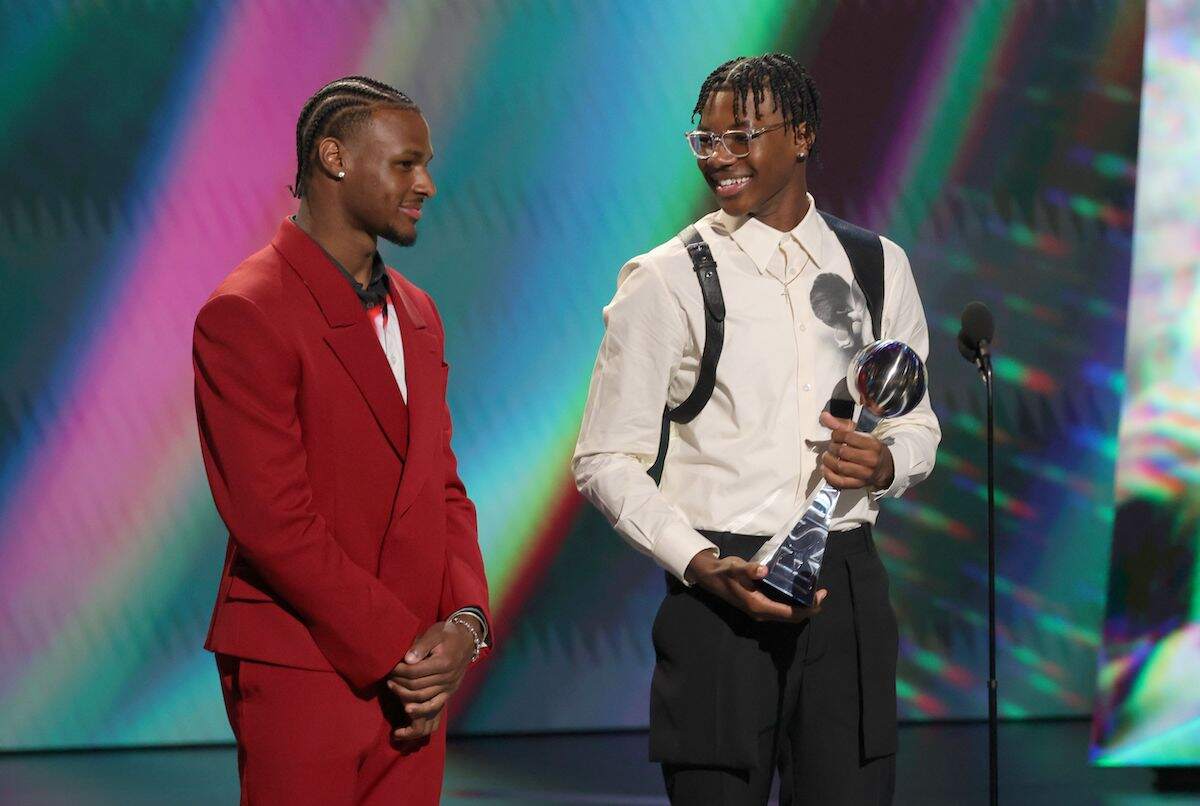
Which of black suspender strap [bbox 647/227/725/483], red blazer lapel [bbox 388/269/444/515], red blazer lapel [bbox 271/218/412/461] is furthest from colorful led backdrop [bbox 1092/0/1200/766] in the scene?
red blazer lapel [bbox 271/218/412/461]

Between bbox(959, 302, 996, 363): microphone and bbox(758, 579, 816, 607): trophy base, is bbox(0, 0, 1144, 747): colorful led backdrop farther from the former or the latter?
bbox(758, 579, 816, 607): trophy base

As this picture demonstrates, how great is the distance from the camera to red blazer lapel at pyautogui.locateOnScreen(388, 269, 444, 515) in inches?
75.7

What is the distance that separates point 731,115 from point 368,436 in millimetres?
757

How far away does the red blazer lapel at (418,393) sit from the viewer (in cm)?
192

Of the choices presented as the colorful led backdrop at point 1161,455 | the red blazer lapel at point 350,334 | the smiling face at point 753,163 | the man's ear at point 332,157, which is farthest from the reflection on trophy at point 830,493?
the colorful led backdrop at point 1161,455

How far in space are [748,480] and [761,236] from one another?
375 millimetres

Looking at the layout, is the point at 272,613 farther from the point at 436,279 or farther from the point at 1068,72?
the point at 1068,72

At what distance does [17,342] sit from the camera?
4539 millimetres

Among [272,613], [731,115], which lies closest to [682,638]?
[272,613]

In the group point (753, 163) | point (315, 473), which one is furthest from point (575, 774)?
point (315, 473)

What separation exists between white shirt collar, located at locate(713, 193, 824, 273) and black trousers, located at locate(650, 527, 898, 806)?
0.42 metres

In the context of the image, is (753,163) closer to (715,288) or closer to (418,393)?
(715,288)

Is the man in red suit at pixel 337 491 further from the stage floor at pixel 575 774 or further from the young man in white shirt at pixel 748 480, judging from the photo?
the stage floor at pixel 575 774

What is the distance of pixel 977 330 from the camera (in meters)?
3.11
